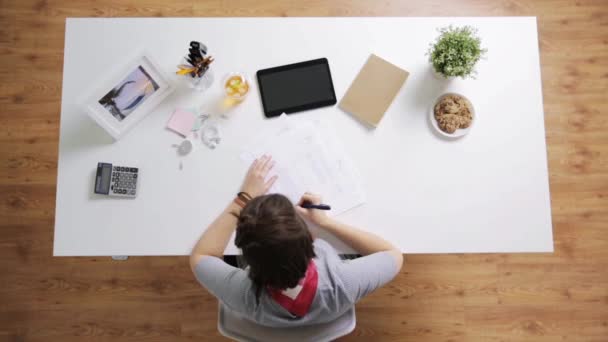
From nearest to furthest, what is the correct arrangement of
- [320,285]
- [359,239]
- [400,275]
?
[320,285] → [359,239] → [400,275]

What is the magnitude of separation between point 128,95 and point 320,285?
2.32 feet

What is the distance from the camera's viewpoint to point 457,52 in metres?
1.08

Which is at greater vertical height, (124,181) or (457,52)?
(457,52)

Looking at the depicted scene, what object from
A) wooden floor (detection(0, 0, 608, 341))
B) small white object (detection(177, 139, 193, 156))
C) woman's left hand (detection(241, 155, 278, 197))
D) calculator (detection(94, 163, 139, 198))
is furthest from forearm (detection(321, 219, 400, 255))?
wooden floor (detection(0, 0, 608, 341))

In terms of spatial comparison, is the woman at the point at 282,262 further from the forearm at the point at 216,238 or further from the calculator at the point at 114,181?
the calculator at the point at 114,181

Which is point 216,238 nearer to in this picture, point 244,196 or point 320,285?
point 244,196

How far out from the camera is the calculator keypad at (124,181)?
111cm

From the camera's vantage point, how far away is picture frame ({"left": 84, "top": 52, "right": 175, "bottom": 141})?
1101 mm

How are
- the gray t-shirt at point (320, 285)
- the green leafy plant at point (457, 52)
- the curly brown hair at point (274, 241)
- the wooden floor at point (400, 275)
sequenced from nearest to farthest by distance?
the curly brown hair at point (274, 241) < the gray t-shirt at point (320, 285) < the green leafy plant at point (457, 52) < the wooden floor at point (400, 275)

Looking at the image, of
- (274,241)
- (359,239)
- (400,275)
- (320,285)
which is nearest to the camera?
(274,241)

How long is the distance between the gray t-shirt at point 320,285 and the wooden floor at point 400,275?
0.73 metres

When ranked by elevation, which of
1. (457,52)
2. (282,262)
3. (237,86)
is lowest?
(282,262)

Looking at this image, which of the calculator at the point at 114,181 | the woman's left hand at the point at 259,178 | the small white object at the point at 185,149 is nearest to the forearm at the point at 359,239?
the woman's left hand at the point at 259,178

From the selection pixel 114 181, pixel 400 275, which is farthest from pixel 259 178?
pixel 400 275
